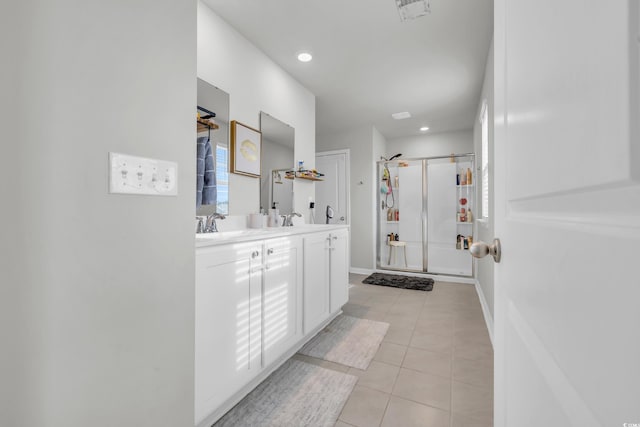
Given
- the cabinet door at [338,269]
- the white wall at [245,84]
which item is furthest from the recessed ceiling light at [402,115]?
the cabinet door at [338,269]

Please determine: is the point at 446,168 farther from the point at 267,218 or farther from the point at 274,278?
the point at 274,278

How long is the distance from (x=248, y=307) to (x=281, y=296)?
335 mm

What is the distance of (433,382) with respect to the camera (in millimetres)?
1845

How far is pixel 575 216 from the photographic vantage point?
33 centimetres

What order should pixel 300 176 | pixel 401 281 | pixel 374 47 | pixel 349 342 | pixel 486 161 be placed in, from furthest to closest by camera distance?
pixel 401 281
pixel 300 176
pixel 486 161
pixel 374 47
pixel 349 342

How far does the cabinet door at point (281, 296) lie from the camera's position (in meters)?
1.78

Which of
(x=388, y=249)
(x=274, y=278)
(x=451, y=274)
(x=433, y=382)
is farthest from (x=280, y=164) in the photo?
(x=451, y=274)

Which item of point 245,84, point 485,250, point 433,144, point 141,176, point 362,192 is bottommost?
point 485,250

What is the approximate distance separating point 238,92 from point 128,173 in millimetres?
1673

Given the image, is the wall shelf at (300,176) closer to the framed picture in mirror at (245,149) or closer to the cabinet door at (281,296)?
the framed picture in mirror at (245,149)

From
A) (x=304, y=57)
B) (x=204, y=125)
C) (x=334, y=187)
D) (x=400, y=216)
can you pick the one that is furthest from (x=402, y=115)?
(x=204, y=125)

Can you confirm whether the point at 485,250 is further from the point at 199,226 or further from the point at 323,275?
the point at 323,275

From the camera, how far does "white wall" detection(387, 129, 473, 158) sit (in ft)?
17.0

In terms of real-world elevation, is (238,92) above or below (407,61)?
below
